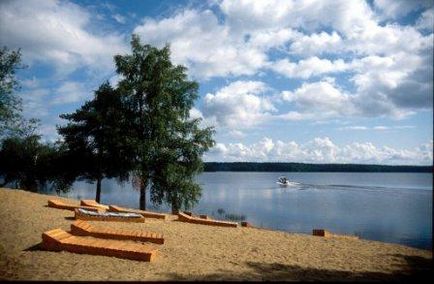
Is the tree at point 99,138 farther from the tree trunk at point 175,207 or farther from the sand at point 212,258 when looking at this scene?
the sand at point 212,258

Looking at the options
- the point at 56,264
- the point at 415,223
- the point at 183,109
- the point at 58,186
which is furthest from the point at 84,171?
the point at 415,223

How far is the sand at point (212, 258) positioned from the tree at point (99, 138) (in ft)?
37.9

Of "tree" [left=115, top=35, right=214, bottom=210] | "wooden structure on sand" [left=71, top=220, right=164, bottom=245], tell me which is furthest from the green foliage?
"wooden structure on sand" [left=71, top=220, right=164, bottom=245]

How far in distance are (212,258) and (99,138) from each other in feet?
68.4

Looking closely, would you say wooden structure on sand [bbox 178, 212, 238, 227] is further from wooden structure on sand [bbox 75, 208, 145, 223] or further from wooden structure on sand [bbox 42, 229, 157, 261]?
wooden structure on sand [bbox 42, 229, 157, 261]

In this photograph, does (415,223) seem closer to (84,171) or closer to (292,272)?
(84,171)

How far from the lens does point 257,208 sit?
51188mm

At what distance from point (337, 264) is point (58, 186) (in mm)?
30792

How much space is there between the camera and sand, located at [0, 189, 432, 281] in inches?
328

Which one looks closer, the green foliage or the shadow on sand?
the shadow on sand

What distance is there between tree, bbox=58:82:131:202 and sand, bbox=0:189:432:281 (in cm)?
1155

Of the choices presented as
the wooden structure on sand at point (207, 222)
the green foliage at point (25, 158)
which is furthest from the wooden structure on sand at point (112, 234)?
the green foliage at point (25, 158)

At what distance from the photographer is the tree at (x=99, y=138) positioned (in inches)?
1035

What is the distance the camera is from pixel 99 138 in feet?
94.3
